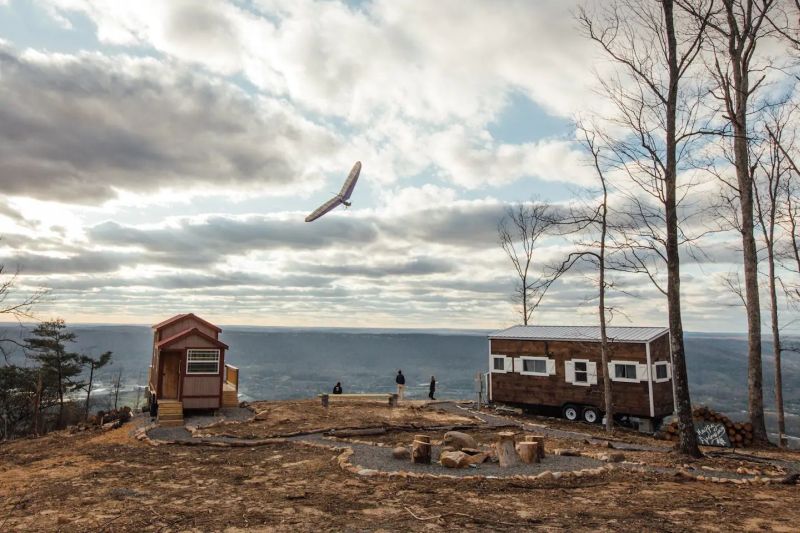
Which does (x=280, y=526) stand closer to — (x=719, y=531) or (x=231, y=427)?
(x=719, y=531)

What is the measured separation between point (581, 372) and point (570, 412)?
2.31 meters

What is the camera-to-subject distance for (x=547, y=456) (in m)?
13.6

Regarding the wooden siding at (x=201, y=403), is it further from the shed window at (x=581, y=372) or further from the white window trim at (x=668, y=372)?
the white window trim at (x=668, y=372)

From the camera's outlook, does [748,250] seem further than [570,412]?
No

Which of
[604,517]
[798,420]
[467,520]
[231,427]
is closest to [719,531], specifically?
[604,517]

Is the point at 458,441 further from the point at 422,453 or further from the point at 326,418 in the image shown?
the point at 326,418

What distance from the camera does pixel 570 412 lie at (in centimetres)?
2592

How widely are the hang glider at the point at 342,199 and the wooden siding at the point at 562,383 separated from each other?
12206 mm

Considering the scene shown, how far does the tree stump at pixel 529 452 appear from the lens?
1255 cm

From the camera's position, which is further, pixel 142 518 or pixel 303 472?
pixel 303 472

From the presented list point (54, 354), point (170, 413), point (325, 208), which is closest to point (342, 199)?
point (325, 208)

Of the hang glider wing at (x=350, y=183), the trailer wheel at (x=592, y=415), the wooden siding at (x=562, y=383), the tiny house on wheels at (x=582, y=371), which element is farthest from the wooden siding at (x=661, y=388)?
the hang glider wing at (x=350, y=183)

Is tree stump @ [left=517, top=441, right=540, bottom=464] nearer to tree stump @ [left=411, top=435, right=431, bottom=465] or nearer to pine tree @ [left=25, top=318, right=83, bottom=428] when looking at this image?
tree stump @ [left=411, top=435, right=431, bottom=465]

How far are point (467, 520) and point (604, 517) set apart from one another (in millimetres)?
2372
